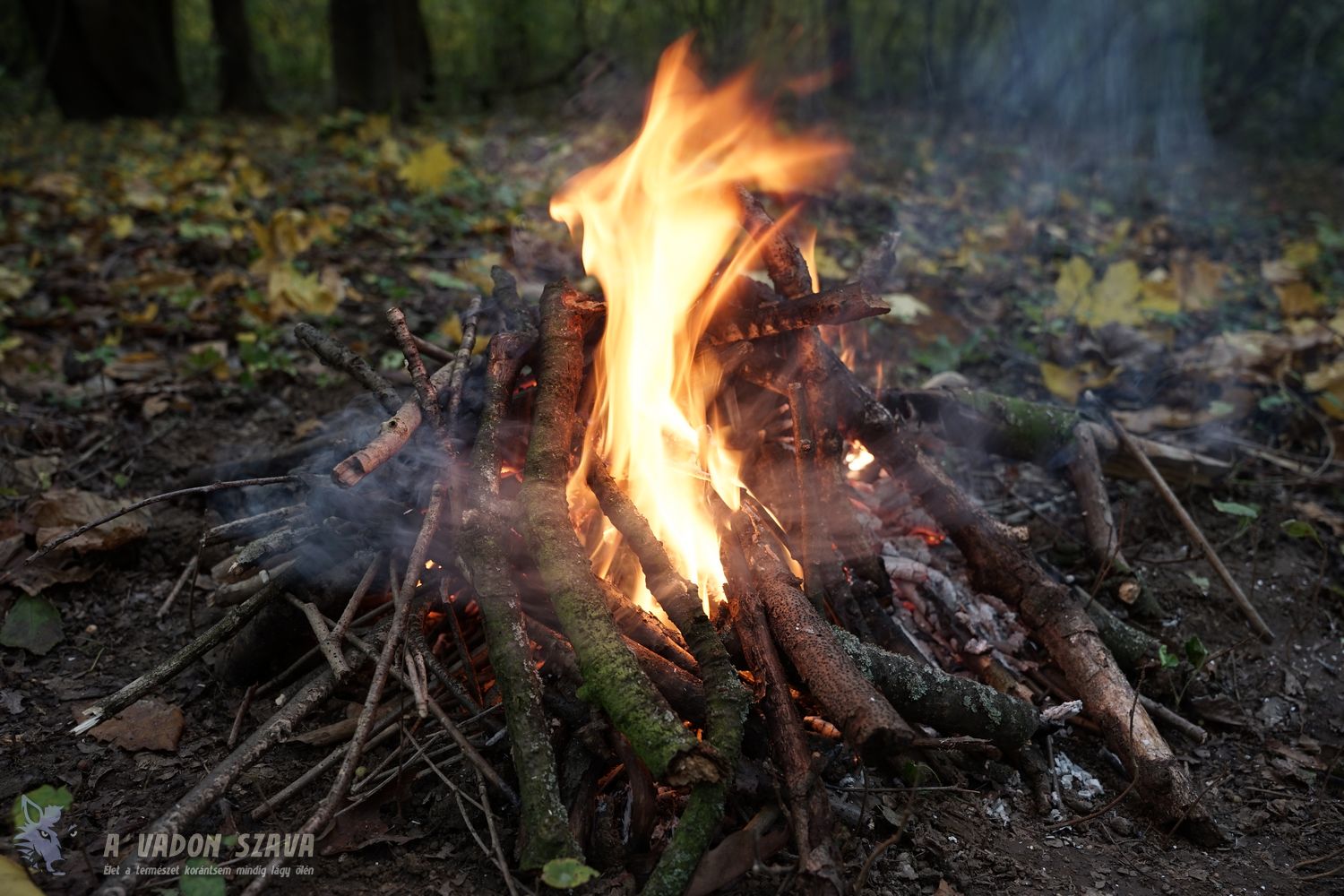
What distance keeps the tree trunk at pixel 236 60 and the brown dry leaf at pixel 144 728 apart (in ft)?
45.8

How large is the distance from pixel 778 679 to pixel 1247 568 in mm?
2608

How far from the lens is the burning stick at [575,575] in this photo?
1771 mm

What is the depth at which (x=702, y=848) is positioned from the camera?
5.78ft

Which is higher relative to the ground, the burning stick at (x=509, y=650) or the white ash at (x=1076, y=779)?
the burning stick at (x=509, y=650)

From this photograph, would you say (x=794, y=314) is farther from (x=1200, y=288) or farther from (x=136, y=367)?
(x=1200, y=288)

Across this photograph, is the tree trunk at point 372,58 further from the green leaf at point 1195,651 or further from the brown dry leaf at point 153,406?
the green leaf at point 1195,651

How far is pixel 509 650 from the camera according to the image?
2041mm

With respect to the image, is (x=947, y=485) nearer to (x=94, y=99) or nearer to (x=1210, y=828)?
(x=1210, y=828)

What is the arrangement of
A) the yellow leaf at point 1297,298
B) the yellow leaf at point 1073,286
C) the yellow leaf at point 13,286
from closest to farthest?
the yellow leaf at point 13,286
the yellow leaf at point 1073,286
the yellow leaf at point 1297,298

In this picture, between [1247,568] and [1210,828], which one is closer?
[1210,828]

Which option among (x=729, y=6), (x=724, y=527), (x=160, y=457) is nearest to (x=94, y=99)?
(x=729, y=6)


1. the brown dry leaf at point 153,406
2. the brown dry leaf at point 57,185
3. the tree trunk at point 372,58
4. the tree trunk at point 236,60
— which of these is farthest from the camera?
the tree trunk at point 236,60

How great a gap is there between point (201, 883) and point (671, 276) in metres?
2.20

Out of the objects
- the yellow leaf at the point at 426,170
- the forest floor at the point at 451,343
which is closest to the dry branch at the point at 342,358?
the forest floor at the point at 451,343
